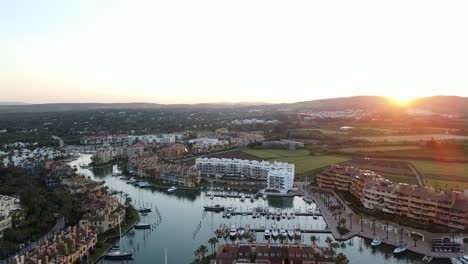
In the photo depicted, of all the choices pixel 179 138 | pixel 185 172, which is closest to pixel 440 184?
pixel 185 172

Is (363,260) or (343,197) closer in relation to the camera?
(363,260)

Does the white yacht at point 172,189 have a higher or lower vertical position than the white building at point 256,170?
lower

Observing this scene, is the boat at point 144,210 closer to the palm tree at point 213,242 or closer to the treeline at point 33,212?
the treeline at point 33,212

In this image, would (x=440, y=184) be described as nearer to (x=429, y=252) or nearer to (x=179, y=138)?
(x=429, y=252)

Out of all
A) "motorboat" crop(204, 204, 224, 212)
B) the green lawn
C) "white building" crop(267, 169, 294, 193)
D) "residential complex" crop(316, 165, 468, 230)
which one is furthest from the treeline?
the green lawn

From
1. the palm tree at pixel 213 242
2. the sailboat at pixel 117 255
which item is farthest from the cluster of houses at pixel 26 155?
the palm tree at pixel 213 242

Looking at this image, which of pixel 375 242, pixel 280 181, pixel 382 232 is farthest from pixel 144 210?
pixel 382 232

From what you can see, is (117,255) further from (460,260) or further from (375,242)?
(460,260)
